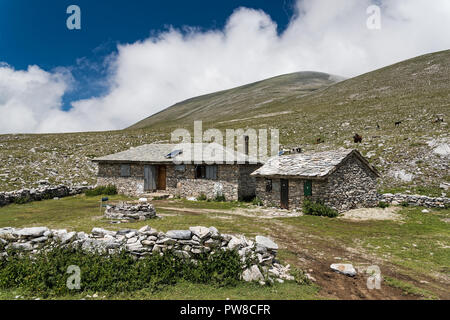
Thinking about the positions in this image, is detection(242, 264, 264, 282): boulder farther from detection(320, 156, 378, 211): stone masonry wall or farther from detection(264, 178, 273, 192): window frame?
detection(264, 178, 273, 192): window frame

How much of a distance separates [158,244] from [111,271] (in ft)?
4.45

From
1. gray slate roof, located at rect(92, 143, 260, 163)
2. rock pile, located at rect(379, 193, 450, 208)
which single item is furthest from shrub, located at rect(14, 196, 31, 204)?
rock pile, located at rect(379, 193, 450, 208)

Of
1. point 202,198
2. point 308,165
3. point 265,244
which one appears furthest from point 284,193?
point 265,244

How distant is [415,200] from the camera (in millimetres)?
18406

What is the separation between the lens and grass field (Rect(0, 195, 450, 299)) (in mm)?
6930

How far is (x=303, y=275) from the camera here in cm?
777

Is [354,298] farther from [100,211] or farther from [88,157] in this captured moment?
[88,157]

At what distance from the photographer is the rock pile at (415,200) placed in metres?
17.6

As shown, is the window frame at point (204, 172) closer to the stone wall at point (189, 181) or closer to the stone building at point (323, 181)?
the stone wall at point (189, 181)

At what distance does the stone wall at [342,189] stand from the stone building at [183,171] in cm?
360

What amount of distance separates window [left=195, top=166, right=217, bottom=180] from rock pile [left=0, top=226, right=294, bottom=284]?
15472 mm

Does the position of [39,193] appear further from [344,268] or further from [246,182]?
[344,268]

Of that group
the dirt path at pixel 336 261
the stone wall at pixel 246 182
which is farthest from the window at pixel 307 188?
the stone wall at pixel 246 182
